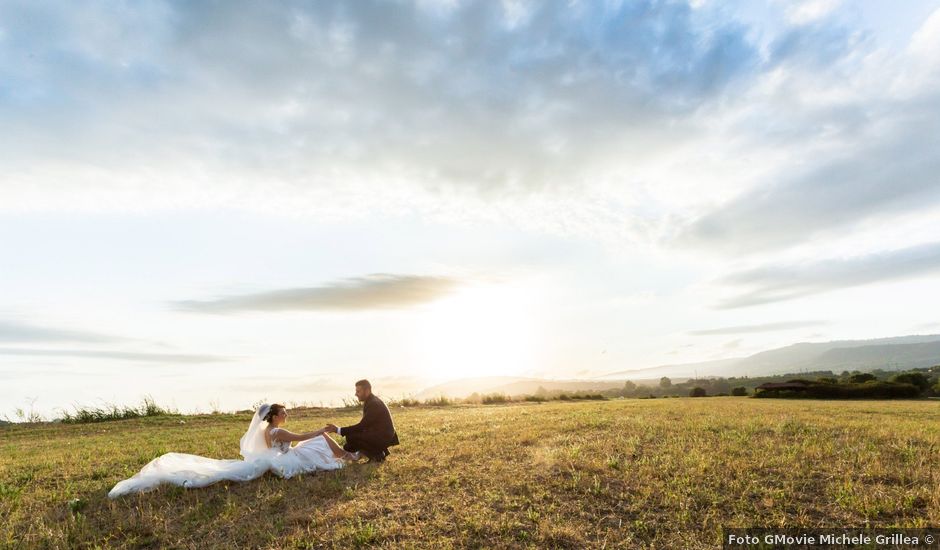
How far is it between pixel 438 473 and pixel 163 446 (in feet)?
37.8

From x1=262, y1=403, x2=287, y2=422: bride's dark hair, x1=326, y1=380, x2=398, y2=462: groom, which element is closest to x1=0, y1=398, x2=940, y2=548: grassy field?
x1=326, y1=380, x2=398, y2=462: groom

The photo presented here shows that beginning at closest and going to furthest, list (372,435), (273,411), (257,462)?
1. (257,462)
2. (273,411)
3. (372,435)

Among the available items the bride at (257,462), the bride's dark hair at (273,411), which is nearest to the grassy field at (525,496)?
the bride at (257,462)

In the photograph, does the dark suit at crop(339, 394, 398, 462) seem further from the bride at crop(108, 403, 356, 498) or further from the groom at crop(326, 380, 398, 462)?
the bride at crop(108, 403, 356, 498)

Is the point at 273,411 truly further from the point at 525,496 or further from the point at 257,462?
the point at 525,496

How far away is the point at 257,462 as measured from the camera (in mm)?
12547

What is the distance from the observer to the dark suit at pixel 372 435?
14312 mm

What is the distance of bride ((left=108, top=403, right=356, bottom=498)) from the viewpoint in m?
11.6

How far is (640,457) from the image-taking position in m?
12.7

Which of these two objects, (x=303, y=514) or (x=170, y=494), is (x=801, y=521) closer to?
(x=303, y=514)

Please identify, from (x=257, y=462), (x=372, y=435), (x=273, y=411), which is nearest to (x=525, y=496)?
(x=372, y=435)

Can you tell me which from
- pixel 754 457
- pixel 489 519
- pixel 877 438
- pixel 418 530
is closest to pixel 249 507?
pixel 418 530

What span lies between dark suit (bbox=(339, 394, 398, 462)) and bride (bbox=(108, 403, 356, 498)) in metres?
0.39

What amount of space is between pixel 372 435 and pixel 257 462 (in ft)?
9.91
